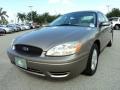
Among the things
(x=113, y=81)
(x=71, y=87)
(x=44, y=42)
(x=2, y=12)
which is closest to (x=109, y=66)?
(x=113, y=81)

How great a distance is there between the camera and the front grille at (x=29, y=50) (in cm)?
287

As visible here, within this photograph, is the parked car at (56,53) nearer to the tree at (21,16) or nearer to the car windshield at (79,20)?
the car windshield at (79,20)

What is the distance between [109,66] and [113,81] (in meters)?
0.93

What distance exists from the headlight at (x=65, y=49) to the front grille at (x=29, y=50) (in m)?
0.19

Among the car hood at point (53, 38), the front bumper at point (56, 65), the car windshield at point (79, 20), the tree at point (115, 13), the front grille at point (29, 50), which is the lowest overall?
the front bumper at point (56, 65)

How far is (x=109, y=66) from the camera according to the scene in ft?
13.5

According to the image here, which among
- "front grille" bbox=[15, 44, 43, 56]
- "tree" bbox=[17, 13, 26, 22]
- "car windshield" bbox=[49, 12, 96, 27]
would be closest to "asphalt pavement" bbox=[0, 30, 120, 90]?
"front grille" bbox=[15, 44, 43, 56]

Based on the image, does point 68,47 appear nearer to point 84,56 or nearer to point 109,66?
point 84,56

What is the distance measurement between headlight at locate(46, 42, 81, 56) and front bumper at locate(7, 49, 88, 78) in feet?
0.24

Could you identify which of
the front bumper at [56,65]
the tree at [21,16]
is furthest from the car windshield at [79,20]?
the tree at [21,16]

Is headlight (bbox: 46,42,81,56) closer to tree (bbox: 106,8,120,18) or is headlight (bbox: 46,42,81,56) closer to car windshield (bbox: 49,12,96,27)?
car windshield (bbox: 49,12,96,27)

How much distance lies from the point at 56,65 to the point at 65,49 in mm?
306

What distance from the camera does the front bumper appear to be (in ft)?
8.83

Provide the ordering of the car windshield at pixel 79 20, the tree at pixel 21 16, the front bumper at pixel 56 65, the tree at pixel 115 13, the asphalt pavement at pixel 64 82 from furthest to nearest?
the tree at pixel 21 16, the tree at pixel 115 13, the car windshield at pixel 79 20, the asphalt pavement at pixel 64 82, the front bumper at pixel 56 65
